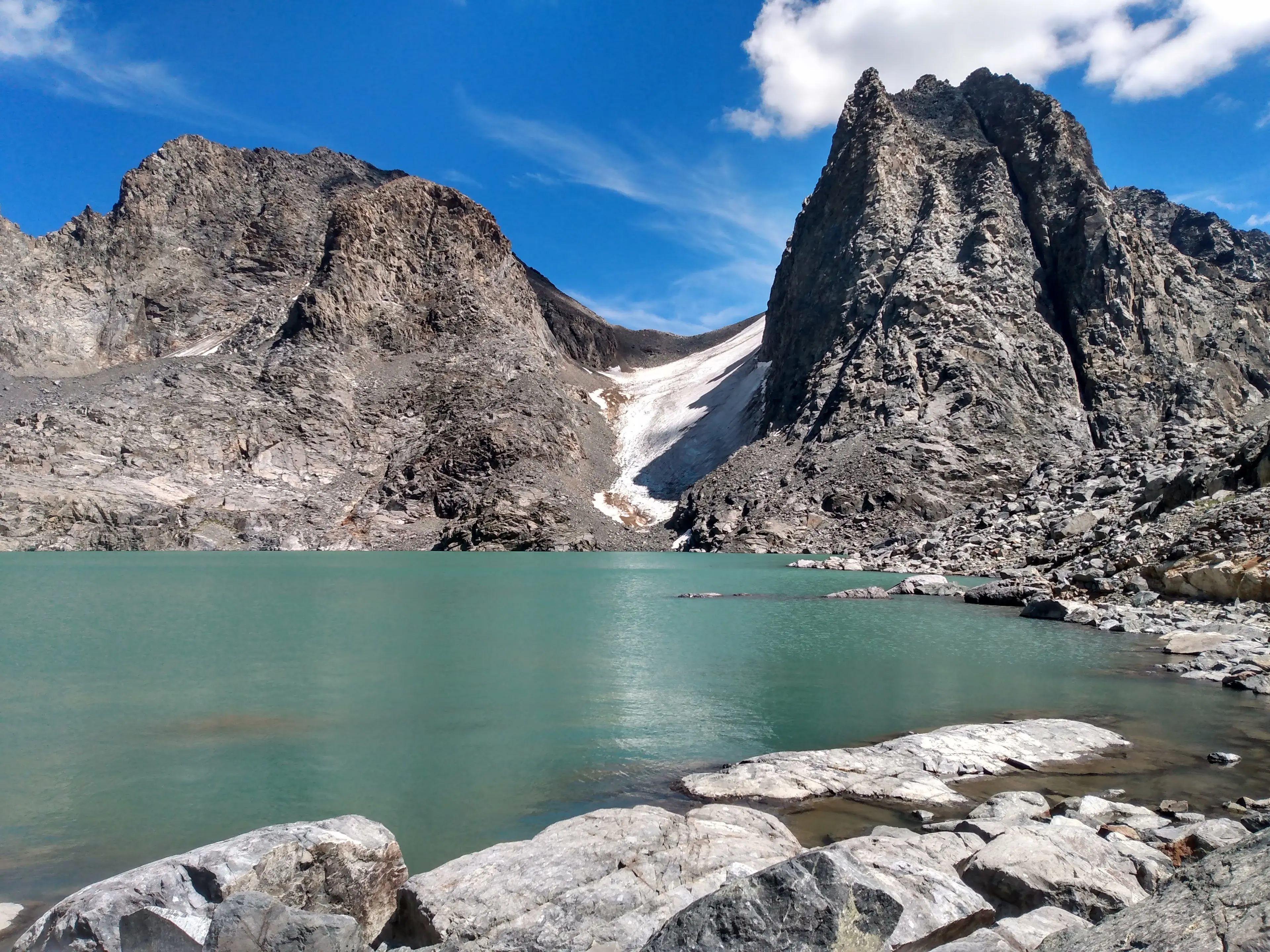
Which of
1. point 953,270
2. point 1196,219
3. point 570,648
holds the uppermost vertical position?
point 1196,219

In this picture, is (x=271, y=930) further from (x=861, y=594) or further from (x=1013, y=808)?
(x=861, y=594)

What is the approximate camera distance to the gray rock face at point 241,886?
16.3 ft

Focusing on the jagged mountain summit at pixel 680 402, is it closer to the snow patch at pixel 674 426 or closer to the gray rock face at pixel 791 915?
the snow patch at pixel 674 426

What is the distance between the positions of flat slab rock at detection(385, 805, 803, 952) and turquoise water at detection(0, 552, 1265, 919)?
1463 millimetres

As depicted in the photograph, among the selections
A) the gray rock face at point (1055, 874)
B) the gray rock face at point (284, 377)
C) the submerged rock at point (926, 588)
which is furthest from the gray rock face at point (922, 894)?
the gray rock face at point (284, 377)

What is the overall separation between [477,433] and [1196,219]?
104131 mm

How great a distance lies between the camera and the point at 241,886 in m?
5.52

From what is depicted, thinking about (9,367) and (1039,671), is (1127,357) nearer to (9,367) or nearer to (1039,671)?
(1039,671)

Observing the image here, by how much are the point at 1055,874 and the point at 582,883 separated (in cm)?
332

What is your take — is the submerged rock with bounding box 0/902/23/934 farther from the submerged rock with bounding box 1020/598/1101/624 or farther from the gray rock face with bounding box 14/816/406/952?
the submerged rock with bounding box 1020/598/1101/624

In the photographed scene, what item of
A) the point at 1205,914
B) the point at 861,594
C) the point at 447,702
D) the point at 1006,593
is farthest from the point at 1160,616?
the point at 1205,914

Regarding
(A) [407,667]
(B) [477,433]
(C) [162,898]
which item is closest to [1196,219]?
(B) [477,433]

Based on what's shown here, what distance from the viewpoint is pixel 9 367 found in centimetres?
8206

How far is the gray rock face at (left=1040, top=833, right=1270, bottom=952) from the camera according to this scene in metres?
2.33
